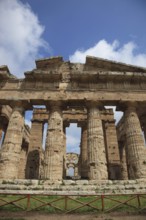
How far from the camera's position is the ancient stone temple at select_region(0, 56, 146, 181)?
1277 cm

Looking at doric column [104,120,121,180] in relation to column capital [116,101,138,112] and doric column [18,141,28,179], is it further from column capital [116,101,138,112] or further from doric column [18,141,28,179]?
doric column [18,141,28,179]

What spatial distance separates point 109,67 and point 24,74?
760 cm

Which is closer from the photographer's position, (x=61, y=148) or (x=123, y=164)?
(x=61, y=148)

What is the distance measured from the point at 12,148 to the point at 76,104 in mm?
6146

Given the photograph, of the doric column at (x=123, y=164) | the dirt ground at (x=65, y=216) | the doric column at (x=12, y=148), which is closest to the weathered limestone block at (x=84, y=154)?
the doric column at (x=123, y=164)

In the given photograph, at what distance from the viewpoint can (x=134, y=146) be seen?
1341 cm

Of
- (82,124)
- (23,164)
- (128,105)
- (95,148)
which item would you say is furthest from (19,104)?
(23,164)

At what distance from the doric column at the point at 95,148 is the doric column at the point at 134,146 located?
2038 mm

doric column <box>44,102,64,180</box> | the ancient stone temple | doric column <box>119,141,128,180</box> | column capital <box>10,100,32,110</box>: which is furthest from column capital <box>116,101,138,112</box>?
doric column <box>119,141,128,180</box>

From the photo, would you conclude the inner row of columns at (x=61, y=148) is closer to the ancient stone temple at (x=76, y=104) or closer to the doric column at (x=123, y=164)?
the ancient stone temple at (x=76, y=104)

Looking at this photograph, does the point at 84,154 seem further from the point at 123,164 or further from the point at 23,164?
the point at 23,164

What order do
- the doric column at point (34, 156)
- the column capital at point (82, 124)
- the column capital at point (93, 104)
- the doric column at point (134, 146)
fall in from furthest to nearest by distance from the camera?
the column capital at point (82, 124) < the doric column at point (34, 156) < the column capital at point (93, 104) < the doric column at point (134, 146)

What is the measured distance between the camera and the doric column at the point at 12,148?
40.6ft

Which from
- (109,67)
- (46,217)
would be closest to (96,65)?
(109,67)
